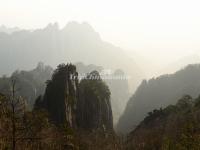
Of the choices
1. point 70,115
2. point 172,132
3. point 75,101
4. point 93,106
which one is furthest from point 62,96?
point 172,132

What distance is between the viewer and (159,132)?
81875 mm

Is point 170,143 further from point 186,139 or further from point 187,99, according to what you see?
point 187,99

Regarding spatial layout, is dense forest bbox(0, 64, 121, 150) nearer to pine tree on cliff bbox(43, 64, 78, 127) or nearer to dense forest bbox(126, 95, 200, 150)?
pine tree on cliff bbox(43, 64, 78, 127)

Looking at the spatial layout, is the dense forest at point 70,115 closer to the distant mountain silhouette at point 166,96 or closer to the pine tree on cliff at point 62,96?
the pine tree on cliff at point 62,96

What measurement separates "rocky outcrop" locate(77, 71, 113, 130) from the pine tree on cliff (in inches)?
269

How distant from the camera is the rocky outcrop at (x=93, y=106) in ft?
353

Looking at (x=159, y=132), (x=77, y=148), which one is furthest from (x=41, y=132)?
(x=159, y=132)

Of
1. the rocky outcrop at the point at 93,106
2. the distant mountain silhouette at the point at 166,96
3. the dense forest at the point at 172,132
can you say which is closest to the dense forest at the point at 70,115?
the rocky outcrop at the point at 93,106

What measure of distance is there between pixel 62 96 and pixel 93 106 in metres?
17.5

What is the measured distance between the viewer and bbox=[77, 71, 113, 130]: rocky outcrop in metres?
108

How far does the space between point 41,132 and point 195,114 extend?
30.0 m

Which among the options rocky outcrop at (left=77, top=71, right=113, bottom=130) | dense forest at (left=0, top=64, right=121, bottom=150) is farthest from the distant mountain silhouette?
dense forest at (left=0, top=64, right=121, bottom=150)

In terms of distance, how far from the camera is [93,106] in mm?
111188

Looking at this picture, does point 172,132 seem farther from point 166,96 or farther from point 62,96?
point 166,96
